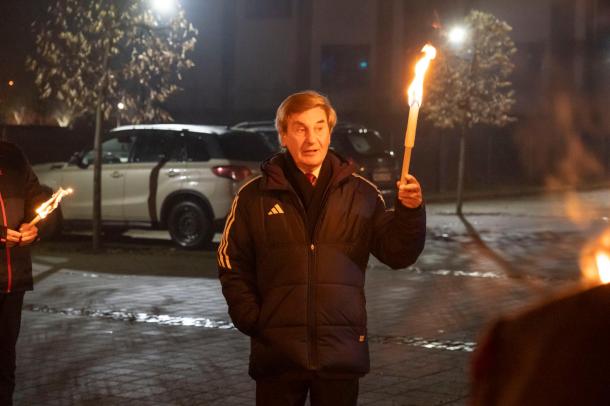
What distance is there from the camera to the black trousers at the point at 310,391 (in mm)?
4594

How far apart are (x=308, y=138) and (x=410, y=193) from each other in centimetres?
48

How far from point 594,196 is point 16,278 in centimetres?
2930

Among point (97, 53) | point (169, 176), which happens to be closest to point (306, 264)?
point (169, 176)

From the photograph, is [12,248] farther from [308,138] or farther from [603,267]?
[603,267]

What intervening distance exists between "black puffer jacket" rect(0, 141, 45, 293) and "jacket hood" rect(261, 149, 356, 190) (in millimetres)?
1745

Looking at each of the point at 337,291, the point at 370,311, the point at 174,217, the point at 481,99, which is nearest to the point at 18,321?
the point at 337,291

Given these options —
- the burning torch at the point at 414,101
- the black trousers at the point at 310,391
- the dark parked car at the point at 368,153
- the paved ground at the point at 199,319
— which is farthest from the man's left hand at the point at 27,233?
the dark parked car at the point at 368,153

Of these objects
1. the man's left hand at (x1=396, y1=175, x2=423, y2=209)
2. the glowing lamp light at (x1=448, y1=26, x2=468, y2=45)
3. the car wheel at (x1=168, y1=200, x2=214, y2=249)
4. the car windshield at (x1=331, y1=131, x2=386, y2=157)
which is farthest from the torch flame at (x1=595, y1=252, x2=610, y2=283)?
the glowing lamp light at (x1=448, y1=26, x2=468, y2=45)

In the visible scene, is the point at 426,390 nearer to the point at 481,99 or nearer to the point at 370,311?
the point at 370,311

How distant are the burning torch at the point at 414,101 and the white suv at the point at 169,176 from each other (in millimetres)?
11569

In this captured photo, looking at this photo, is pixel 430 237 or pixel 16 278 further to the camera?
pixel 430 237

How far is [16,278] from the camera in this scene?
5953 millimetres

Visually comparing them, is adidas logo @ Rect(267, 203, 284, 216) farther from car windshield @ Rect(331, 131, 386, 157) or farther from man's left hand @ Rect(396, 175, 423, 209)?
car windshield @ Rect(331, 131, 386, 157)

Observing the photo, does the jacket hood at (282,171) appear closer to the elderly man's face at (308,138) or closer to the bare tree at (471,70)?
the elderly man's face at (308,138)
